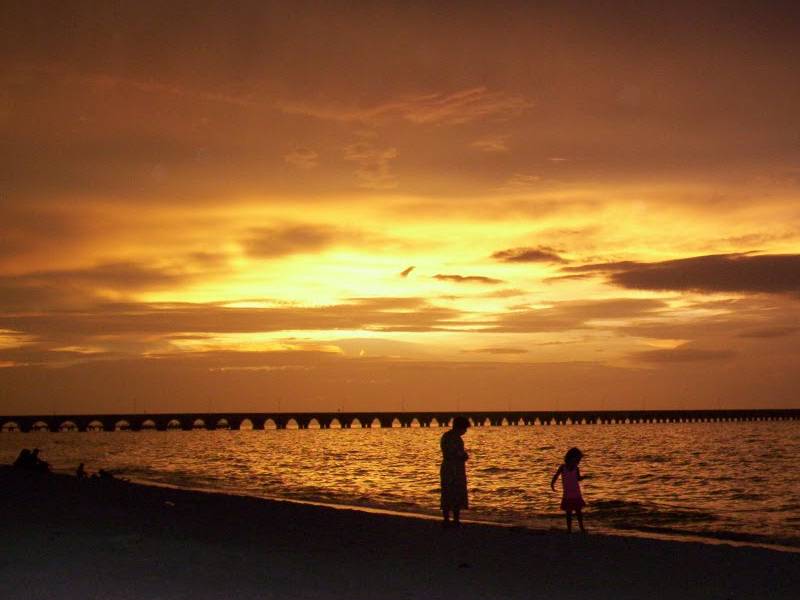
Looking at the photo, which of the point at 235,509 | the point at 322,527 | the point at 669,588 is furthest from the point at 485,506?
the point at 669,588

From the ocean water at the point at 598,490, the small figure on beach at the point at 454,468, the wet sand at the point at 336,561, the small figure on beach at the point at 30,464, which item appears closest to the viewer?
the wet sand at the point at 336,561

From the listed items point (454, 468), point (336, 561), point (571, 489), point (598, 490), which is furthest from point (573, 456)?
point (598, 490)

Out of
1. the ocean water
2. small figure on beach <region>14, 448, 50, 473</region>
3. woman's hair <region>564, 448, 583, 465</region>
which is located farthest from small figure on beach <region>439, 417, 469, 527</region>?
small figure on beach <region>14, 448, 50, 473</region>

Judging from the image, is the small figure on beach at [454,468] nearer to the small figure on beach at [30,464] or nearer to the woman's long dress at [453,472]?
the woman's long dress at [453,472]

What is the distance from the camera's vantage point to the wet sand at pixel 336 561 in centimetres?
1081

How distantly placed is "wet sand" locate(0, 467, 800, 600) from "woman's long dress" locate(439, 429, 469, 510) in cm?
60

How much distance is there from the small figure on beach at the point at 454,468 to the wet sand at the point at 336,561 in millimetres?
596

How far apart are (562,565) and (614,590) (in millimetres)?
2005

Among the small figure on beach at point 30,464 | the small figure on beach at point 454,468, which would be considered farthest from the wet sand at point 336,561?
the small figure on beach at point 30,464

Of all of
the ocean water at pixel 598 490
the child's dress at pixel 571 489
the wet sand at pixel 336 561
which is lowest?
the ocean water at pixel 598 490

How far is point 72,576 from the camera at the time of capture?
429 inches

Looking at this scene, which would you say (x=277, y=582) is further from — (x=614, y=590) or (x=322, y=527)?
(x=322, y=527)

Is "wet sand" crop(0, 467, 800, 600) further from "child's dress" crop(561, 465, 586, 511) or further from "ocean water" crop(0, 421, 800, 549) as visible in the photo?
"ocean water" crop(0, 421, 800, 549)

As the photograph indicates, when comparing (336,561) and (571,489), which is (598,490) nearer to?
(571,489)
